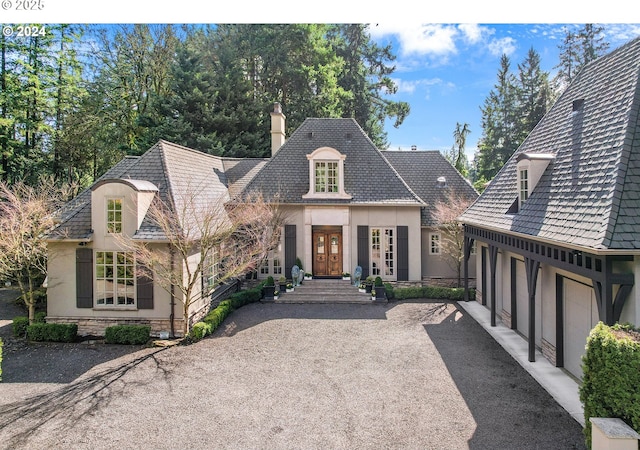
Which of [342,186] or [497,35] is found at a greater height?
[497,35]

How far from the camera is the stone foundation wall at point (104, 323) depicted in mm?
12703

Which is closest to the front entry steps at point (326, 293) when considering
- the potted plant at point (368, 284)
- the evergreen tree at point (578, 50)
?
the potted plant at point (368, 284)

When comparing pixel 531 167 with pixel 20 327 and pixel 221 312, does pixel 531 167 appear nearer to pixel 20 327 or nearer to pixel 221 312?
pixel 221 312

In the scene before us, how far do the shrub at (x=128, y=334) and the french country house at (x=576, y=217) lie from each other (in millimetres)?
10859

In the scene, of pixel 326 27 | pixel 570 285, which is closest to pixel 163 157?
pixel 570 285

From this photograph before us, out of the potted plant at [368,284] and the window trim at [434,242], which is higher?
the window trim at [434,242]

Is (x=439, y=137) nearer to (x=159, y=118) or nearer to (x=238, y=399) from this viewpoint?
(x=159, y=118)

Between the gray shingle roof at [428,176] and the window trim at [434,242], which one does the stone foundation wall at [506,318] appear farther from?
the gray shingle roof at [428,176]

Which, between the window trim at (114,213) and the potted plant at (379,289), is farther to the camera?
the potted plant at (379,289)

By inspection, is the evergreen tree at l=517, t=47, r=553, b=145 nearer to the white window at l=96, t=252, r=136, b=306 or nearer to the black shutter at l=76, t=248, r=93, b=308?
the white window at l=96, t=252, r=136, b=306

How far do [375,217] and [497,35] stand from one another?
915cm

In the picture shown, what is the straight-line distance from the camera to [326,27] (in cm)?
3525

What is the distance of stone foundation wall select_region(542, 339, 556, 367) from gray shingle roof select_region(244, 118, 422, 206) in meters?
8.72

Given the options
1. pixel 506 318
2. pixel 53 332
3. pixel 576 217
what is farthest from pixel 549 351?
pixel 53 332
